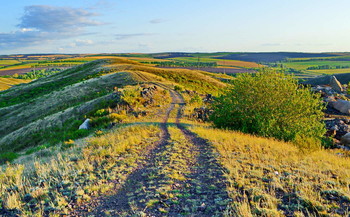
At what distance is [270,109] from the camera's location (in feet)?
64.4

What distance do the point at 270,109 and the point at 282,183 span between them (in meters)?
12.3

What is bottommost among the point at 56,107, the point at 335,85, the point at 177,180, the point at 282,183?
the point at 56,107

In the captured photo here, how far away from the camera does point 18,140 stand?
2845 cm

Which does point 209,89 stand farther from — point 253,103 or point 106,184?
point 106,184

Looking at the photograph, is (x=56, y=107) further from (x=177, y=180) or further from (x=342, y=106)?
(x=342, y=106)

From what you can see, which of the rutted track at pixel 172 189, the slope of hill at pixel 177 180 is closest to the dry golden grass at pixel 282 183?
the slope of hill at pixel 177 180

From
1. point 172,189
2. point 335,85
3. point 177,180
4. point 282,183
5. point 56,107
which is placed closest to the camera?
point 172,189

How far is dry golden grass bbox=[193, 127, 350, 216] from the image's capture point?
265 inches

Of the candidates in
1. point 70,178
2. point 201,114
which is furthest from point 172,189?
point 201,114

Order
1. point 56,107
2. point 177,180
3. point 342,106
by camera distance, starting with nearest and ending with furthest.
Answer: point 177,180 < point 342,106 < point 56,107

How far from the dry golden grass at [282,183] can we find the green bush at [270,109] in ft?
18.9

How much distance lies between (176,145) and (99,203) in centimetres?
673

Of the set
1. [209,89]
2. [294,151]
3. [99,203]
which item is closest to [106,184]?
[99,203]

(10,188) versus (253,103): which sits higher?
(253,103)
